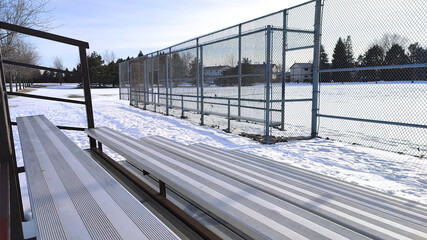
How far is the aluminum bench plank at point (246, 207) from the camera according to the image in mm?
1406

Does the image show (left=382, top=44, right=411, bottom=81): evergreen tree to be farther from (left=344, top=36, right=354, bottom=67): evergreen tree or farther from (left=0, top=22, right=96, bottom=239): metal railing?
(left=0, top=22, right=96, bottom=239): metal railing

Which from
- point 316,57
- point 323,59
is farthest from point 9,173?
point 323,59

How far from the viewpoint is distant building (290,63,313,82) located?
7.24 metres

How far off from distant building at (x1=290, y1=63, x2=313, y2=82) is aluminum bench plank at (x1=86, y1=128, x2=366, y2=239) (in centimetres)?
557

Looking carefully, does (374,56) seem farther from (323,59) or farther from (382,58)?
(323,59)

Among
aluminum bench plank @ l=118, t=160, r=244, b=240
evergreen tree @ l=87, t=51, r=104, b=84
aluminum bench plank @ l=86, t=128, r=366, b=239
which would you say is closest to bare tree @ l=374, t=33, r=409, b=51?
aluminum bench plank @ l=86, t=128, r=366, b=239

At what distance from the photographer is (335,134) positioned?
7.33 metres

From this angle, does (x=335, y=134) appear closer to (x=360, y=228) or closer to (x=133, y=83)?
(x=360, y=228)

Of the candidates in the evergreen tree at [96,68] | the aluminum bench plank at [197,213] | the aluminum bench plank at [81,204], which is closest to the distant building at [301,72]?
the aluminum bench plank at [197,213]

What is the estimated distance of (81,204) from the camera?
137 cm

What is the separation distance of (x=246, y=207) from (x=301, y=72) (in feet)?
20.9

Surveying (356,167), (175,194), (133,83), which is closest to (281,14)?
(356,167)

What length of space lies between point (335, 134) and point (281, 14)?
3.30 meters

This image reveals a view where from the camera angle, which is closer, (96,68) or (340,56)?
(340,56)
